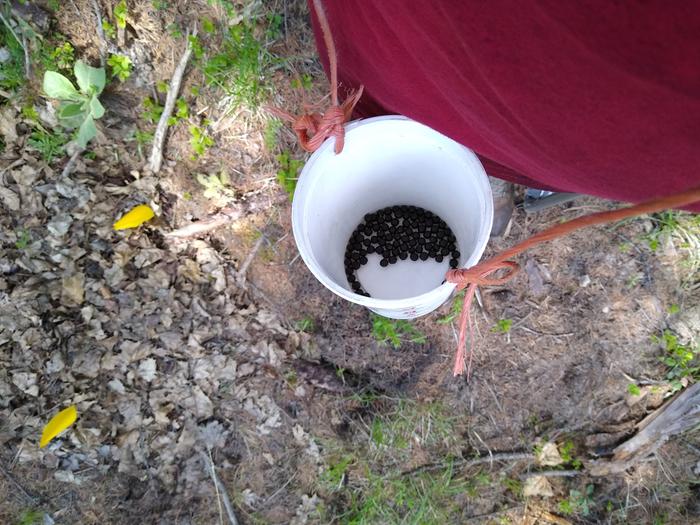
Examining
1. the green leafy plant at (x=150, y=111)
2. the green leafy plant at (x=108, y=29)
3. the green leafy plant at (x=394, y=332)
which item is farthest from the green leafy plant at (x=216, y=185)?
the green leafy plant at (x=394, y=332)

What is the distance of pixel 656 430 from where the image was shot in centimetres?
184

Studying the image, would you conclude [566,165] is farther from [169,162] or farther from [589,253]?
[169,162]

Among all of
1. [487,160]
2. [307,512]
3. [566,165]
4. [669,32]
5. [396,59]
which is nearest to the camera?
[669,32]

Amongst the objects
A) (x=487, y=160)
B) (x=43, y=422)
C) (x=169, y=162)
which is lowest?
(x=43, y=422)

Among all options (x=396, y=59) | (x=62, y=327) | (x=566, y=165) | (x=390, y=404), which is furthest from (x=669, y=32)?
(x=62, y=327)

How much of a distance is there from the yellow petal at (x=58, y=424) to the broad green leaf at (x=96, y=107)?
1.03m

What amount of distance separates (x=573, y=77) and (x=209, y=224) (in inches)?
57.3

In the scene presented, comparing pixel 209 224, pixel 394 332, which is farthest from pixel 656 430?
pixel 209 224

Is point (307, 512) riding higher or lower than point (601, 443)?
lower

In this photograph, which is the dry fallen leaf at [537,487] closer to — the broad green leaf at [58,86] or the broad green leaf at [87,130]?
the broad green leaf at [87,130]

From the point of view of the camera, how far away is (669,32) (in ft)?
2.15

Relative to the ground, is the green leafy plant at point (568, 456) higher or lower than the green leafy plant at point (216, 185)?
lower

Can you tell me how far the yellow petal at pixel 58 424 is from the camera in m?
1.73

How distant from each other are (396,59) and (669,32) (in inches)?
24.7
